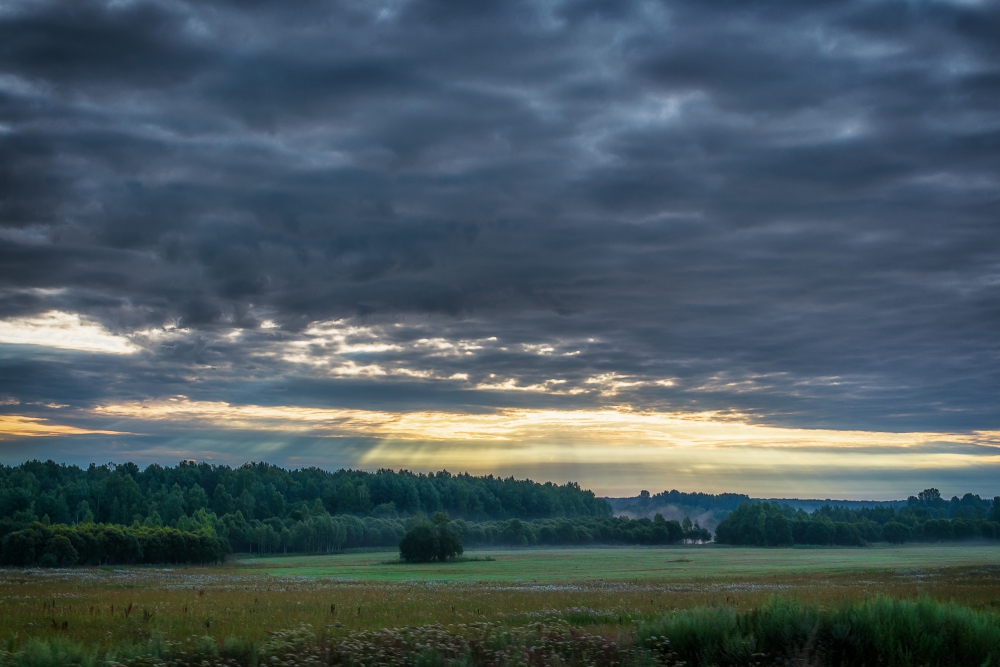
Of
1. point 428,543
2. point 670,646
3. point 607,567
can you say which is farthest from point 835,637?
point 428,543

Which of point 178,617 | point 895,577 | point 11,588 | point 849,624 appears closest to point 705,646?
point 849,624

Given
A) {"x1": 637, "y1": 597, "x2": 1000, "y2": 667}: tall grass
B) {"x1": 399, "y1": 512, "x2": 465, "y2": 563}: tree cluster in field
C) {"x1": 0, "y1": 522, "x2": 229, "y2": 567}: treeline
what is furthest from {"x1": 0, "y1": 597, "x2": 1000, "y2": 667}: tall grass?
{"x1": 399, "y1": 512, "x2": 465, "y2": 563}: tree cluster in field

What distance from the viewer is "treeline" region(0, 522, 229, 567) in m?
92.6

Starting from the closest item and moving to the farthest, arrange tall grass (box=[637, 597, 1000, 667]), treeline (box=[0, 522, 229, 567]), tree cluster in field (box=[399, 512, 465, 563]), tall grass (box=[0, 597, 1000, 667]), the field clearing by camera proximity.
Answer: tall grass (box=[0, 597, 1000, 667]) < tall grass (box=[637, 597, 1000, 667]) < the field clearing < treeline (box=[0, 522, 229, 567]) < tree cluster in field (box=[399, 512, 465, 563])

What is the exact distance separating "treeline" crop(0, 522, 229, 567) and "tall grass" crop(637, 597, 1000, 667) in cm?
9677

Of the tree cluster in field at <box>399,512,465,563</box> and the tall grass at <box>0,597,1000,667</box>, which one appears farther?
the tree cluster in field at <box>399,512,465,563</box>

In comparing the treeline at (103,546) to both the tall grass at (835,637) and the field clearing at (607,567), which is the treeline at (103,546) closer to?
the field clearing at (607,567)

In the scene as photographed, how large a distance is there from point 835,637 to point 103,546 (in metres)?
103

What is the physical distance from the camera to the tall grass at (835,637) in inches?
640

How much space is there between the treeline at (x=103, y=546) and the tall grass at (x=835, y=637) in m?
96.8

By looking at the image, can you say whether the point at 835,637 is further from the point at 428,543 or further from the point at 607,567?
the point at 428,543

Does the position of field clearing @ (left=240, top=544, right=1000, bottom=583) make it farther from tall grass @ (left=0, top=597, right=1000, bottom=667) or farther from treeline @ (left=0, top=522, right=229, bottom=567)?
tall grass @ (left=0, top=597, right=1000, bottom=667)

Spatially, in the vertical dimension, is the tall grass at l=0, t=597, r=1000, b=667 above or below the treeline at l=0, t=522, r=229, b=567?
above

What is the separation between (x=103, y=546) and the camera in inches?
3895
